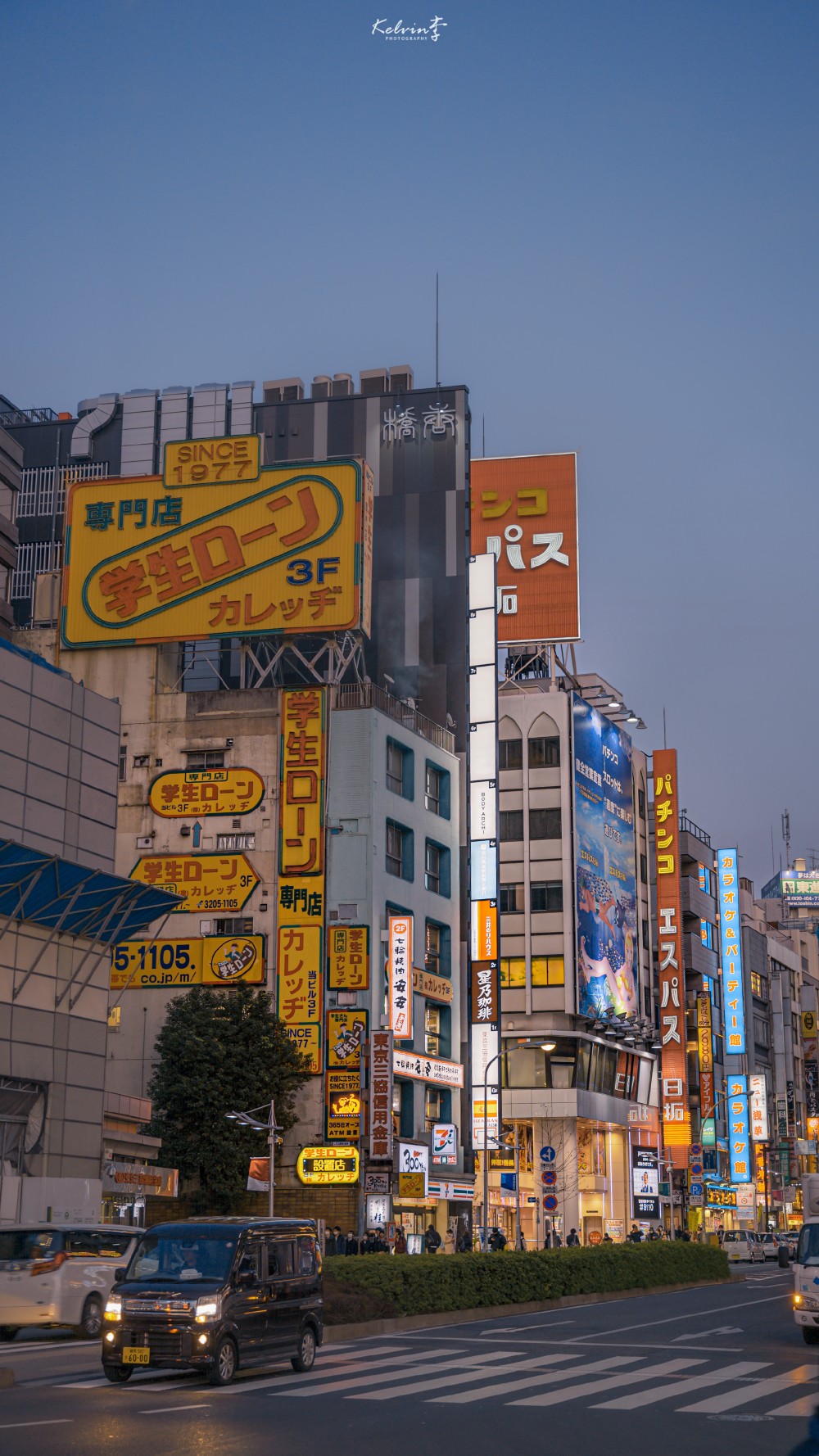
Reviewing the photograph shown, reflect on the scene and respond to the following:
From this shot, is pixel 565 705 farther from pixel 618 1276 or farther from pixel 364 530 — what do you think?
pixel 618 1276

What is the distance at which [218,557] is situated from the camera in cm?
6494

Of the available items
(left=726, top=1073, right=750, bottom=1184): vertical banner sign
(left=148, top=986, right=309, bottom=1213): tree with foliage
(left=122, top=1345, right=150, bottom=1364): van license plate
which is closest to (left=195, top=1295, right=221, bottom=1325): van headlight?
(left=122, top=1345, right=150, bottom=1364): van license plate

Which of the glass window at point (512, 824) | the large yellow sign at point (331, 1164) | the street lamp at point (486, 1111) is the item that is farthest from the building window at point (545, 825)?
the large yellow sign at point (331, 1164)

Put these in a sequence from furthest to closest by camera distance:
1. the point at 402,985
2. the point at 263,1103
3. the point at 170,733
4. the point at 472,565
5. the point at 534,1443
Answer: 1. the point at 472,565
2. the point at 170,733
3. the point at 402,985
4. the point at 263,1103
5. the point at 534,1443

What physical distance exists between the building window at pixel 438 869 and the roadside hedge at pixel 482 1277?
69.7ft

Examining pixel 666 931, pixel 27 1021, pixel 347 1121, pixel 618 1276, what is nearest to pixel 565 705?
pixel 666 931

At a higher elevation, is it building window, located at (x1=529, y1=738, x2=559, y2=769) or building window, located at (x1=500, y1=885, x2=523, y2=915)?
building window, located at (x1=529, y1=738, x2=559, y2=769)

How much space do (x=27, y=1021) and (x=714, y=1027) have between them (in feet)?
290

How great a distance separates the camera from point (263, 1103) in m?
54.9

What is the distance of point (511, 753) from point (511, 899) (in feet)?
26.3

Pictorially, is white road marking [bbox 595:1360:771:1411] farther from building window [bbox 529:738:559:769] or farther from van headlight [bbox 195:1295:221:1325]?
building window [bbox 529:738:559:769]

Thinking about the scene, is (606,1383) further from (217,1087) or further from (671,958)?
(671,958)

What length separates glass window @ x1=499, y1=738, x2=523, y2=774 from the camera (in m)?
89.2

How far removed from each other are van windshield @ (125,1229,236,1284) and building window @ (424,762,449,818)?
47.9m
